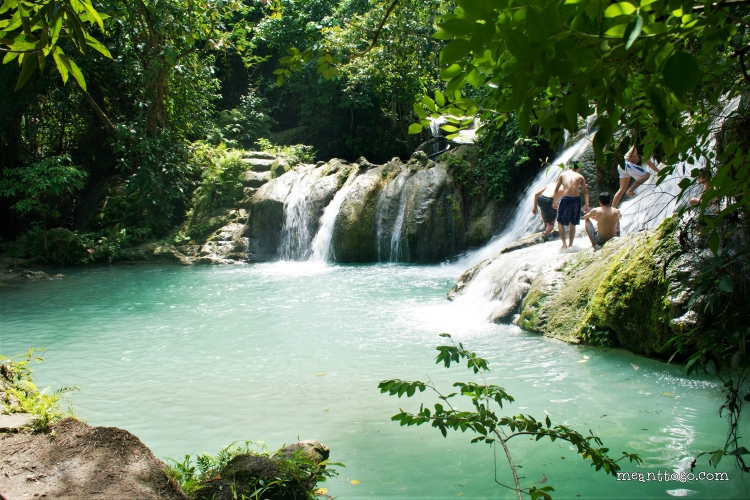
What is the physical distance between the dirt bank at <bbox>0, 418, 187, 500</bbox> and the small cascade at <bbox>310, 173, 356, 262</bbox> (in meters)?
12.4

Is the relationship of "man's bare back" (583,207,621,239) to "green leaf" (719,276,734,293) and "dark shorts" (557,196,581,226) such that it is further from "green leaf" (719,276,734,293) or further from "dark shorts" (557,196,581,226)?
"green leaf" (719,276,734,293)

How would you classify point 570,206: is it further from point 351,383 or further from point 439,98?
point 439,98

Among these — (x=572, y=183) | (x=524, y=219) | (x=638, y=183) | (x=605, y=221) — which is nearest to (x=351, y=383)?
(x=605, y=221)

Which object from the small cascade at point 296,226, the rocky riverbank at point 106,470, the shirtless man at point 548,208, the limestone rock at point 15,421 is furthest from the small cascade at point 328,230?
the rocky riverbank at point 106,470

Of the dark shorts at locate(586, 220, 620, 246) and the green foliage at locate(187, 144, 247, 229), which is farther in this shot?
the green foliage at locate(187, 144, 247, 229)

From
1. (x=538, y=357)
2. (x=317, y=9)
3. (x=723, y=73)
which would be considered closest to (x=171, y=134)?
(x=317, y=9)

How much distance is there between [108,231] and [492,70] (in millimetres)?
17410

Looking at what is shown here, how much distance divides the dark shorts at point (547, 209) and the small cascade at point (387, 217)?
4701 millimetres

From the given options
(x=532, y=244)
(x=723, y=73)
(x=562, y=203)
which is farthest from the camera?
(x=532, y=244)

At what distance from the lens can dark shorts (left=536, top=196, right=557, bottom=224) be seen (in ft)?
34.7

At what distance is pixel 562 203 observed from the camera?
906cm

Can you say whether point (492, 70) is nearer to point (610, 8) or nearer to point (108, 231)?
point (610, 8)

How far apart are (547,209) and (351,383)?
251 inches

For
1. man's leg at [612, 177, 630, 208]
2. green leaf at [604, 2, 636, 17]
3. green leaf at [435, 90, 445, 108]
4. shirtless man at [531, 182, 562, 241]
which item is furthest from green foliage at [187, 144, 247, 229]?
green leaf at [604, 2, 636, 17]
